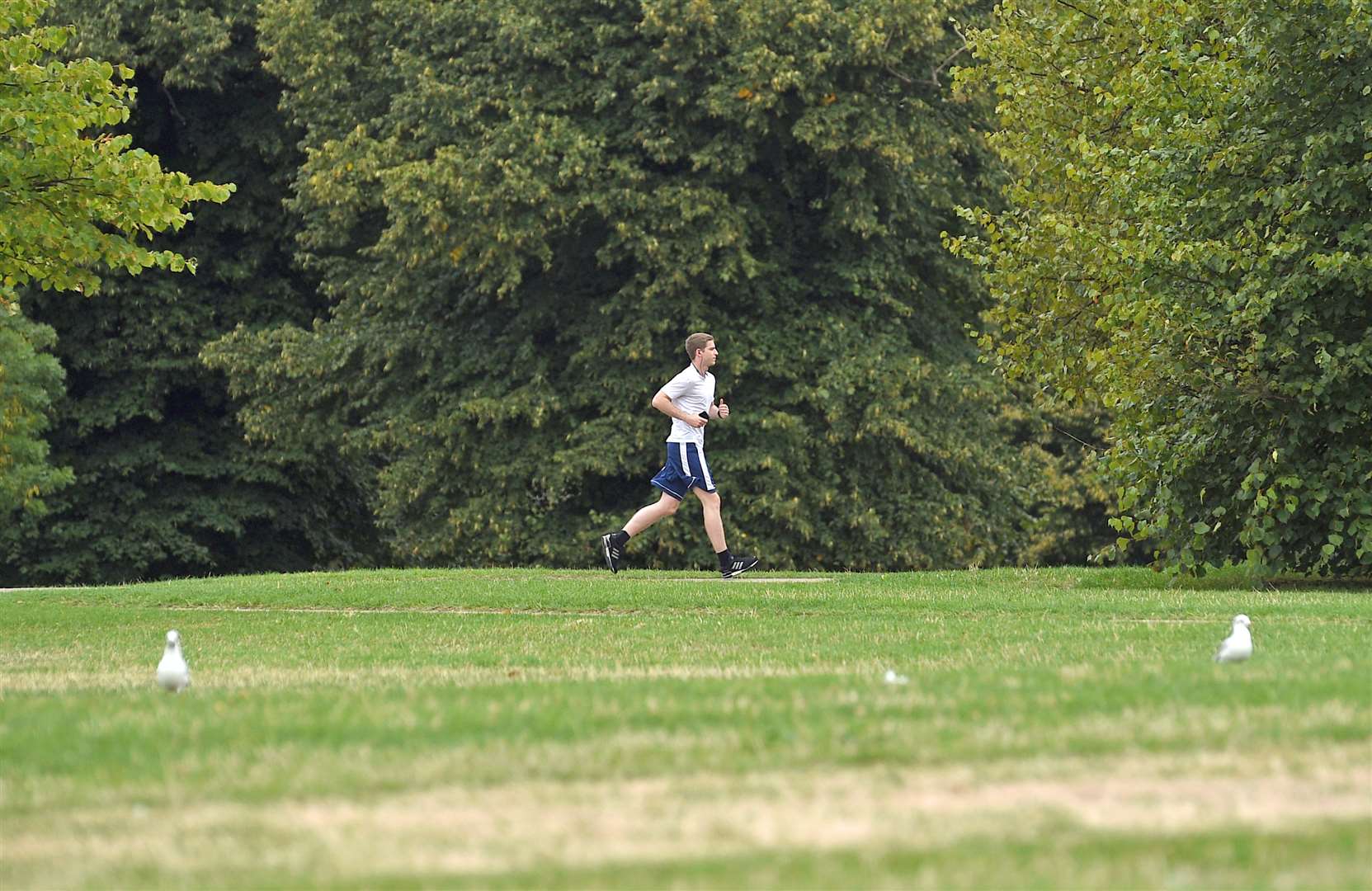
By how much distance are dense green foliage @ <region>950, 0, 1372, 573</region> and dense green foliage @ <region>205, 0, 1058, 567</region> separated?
1034cm

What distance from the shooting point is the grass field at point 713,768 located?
5711mm

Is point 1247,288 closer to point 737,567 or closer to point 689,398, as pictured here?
point 689,398

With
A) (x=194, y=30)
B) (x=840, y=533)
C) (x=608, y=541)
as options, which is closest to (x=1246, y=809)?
(x=608, y=541)

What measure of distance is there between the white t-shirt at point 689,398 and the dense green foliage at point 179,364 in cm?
1891

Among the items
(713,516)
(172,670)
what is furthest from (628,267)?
(172,670)

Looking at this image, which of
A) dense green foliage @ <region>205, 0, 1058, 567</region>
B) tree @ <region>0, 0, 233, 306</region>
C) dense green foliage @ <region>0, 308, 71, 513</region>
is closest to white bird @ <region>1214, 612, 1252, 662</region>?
tree @ <region>0, 0, 233, 306</region>

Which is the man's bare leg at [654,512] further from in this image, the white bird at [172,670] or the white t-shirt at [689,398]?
the white bird at [172,670]

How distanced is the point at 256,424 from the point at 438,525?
4513mm

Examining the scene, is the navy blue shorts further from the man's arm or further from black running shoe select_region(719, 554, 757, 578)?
black running shoe select_region(719, 554, 757, 578)

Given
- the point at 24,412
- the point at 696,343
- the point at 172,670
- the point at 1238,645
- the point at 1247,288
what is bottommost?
the point at 24,412

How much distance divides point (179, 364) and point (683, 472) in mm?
20648

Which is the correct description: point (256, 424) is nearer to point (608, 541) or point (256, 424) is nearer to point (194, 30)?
point (194, 30)

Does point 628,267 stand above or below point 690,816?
above

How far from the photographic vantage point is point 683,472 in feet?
65.7
